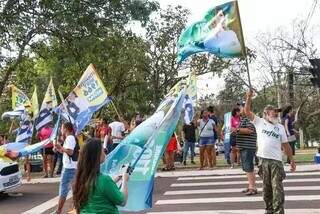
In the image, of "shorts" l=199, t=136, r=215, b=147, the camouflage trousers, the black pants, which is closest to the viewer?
the camouflage trousers

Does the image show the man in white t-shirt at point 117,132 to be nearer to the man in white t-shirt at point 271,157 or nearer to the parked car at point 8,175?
the parked car at point 8,175

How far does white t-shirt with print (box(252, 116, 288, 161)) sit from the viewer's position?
882cm

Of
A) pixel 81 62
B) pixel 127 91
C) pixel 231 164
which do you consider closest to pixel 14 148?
pixel 231 164

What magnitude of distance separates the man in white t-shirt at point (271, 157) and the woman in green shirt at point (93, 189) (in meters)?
4.01

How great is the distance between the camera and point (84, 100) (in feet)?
40.4

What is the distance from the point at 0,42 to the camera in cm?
1917

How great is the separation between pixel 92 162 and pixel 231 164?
12665mm

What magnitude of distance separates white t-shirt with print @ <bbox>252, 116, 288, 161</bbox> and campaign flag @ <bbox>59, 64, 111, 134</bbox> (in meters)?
4.21

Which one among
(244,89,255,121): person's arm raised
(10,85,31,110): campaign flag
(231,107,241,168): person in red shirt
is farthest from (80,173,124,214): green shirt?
(10,85,31,110): campaign flag

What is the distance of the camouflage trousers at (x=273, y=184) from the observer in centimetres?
855

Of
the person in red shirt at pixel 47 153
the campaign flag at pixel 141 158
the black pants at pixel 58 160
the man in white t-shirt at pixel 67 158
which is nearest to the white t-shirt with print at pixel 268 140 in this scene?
the campaign flag at pixel 141 158

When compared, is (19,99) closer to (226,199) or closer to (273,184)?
(226,199)

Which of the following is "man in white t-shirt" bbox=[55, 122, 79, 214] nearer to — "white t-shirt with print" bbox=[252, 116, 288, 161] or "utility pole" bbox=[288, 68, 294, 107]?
Answer: "white t-shirt with print" bbox=[252, 116, 288, 161]

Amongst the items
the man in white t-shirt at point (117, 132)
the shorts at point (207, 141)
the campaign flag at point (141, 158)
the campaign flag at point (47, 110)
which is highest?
the campaign flag at point (47, 110)
